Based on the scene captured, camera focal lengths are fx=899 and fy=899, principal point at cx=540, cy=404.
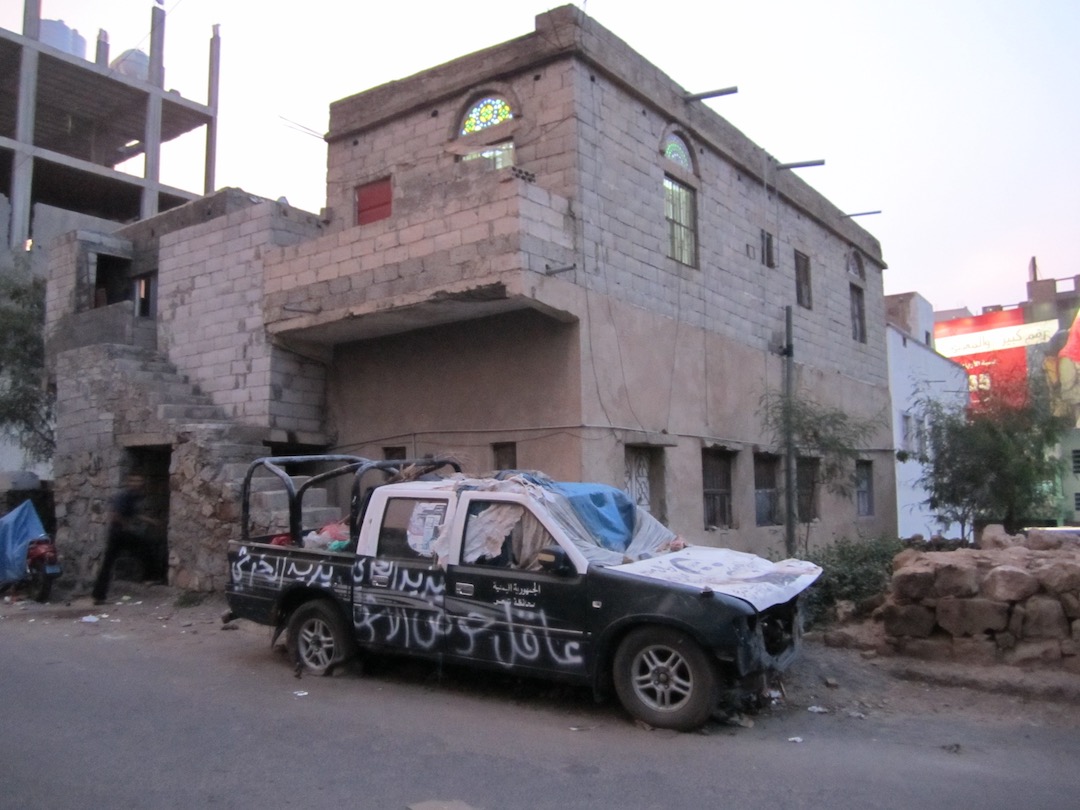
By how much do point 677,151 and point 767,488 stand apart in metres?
5.90

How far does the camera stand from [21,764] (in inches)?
204

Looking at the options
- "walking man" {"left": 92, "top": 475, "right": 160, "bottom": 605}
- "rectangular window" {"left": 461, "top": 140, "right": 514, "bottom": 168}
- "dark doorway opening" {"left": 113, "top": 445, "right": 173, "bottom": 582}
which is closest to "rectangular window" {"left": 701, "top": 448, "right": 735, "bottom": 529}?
"rectangular window" {"left": 461, "top": 140, "right": 514, "bottom": 168}

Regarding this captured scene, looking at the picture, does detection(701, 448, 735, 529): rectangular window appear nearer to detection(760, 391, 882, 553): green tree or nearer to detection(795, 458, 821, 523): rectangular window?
detection(760, 391, 882, 553): green tree

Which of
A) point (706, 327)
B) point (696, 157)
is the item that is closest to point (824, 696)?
point (706, 327)

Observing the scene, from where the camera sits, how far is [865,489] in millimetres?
19391

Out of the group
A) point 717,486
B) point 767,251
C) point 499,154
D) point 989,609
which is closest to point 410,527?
point 989,609

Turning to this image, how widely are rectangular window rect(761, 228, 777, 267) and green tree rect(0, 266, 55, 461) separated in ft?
45.6

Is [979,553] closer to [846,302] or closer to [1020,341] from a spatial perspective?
[846,302]

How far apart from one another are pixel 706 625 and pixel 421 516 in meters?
2.47

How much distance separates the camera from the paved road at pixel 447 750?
479 centimetres

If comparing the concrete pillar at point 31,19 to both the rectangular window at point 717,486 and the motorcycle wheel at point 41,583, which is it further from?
the rectangular window at point 717,486

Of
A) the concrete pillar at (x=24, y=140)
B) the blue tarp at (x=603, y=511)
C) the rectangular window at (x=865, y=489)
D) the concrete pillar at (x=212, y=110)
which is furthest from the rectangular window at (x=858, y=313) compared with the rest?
the concrete pillar at (x=212, y=110)

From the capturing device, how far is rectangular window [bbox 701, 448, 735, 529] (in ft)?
45.4

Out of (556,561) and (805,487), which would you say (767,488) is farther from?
(556,561)
